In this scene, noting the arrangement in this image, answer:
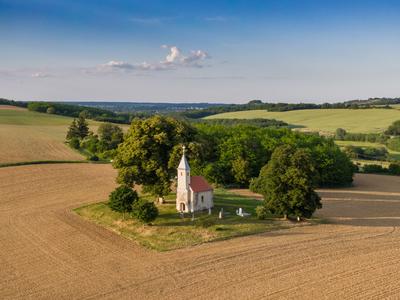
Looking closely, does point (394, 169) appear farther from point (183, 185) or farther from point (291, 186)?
point (183, 185)

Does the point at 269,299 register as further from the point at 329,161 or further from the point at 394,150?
the point at 394,150

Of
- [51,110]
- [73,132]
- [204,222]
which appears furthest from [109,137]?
[51,110]

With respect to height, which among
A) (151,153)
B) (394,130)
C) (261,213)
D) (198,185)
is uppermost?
(151,153)

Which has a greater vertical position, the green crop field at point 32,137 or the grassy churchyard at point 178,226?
the green crop field at point 32,137

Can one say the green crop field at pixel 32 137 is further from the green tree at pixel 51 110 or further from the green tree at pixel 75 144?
the green tree at pixel 51 110

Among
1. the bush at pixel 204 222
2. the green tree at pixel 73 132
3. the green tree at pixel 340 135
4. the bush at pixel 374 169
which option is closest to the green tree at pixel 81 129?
the green tree at pixel 73 132

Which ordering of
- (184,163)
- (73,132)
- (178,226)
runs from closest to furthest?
(178,226) → (184,163) → (73,132)

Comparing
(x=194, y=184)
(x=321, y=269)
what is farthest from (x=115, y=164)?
(x=321, y=269)
